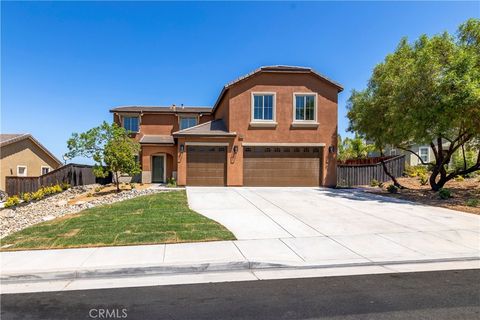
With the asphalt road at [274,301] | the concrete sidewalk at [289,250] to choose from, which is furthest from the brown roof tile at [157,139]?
the asphalt road at [274,301]

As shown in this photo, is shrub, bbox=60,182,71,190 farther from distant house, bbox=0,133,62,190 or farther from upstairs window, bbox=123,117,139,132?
upstairs window, bbox=123,117,139,132

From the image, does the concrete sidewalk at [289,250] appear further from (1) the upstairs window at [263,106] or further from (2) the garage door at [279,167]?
(1) the upstairs window at [263,106]

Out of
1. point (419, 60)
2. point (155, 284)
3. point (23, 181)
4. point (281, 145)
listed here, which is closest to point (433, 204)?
point (419, 60)

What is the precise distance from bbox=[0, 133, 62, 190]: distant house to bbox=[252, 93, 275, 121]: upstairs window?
1926 centimetres

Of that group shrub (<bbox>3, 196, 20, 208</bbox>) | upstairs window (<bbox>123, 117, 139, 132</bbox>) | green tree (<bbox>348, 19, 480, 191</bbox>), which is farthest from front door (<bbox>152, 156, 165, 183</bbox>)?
green tree (<bbox>348, 19, 480, 191</bbox>)

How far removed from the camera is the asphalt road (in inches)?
165

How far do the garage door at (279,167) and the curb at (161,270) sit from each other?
12.7 m

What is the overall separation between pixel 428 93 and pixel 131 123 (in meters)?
21.9

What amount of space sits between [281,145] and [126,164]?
9.60 m

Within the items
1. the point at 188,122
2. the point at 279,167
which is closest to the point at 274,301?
the point at 279,167

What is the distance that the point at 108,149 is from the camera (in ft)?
59.4

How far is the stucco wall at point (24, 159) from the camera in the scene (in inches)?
914

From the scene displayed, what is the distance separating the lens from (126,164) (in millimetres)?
18094

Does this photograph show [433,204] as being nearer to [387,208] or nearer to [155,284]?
[387,208]
